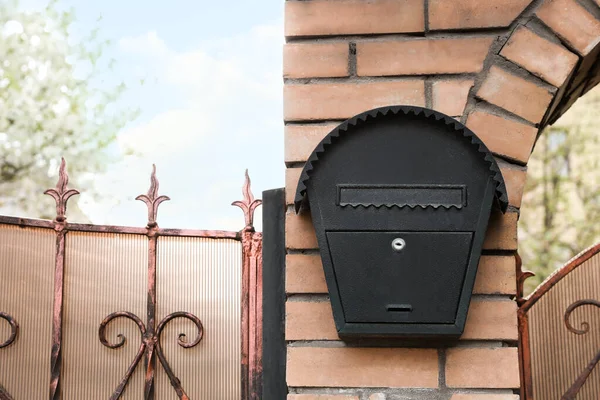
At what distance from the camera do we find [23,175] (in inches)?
266

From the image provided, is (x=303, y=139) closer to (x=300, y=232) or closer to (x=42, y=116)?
(x=300, y=232)

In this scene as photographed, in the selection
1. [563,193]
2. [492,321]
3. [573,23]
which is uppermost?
[563,193]

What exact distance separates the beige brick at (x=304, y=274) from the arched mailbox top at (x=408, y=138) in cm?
15

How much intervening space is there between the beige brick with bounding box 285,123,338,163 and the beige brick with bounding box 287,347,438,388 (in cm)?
44

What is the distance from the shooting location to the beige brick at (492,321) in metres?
1.50

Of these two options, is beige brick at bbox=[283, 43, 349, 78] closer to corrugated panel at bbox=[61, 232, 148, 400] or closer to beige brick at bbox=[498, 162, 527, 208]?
beige brick at bbox=[498, 162, 527, 208]

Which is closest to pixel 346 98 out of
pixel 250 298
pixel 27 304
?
pixel 250 298

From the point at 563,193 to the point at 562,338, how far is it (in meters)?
5.74

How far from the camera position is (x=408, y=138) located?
1473 mm

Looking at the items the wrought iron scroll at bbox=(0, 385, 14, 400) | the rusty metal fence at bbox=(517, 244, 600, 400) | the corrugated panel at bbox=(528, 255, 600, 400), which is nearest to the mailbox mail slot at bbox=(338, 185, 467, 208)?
the rusty metal fence at bbox=(517, 244, 600, 400)

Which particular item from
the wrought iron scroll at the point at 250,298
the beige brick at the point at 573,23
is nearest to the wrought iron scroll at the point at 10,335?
the wrought iron scroll at the point at 250,298

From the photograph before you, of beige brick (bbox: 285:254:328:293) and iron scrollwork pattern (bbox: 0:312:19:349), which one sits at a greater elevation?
beige brick (bbox: 285:254:328:293)

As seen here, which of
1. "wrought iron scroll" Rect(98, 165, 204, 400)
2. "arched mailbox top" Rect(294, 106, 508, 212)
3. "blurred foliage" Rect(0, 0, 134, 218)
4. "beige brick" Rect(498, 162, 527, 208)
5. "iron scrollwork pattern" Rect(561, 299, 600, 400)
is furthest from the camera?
"blurred foliage" Rect(0, 0, 134, 218)

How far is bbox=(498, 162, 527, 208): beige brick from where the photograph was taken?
5.10 ft
